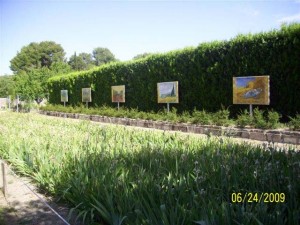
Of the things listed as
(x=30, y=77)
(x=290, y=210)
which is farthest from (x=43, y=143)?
(x=30, y=77)

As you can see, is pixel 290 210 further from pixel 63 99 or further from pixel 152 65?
pixel 63 99

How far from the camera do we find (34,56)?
68.9 metres

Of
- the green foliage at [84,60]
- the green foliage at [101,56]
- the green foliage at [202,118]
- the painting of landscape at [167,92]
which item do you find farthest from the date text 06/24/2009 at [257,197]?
the green foliage at [101,56]

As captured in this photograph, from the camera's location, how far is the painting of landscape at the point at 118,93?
20.2 meters

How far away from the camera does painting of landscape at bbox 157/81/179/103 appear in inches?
616

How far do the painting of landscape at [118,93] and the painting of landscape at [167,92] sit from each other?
413 cm

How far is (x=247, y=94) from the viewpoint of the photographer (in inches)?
468

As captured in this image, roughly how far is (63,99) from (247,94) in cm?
2140

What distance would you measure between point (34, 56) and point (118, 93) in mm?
55052

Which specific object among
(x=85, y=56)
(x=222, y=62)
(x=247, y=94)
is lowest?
(x=247, y=94)

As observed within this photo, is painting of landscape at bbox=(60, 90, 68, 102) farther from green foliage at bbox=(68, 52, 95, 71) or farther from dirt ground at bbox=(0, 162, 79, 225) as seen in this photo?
green foliage at bbox=(68, 52, 95, 71)

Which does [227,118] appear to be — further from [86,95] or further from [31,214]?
[86,95]

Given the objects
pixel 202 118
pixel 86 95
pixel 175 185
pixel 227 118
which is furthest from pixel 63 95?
pixel 175 185

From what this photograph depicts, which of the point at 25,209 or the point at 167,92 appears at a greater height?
the point at 167,92
